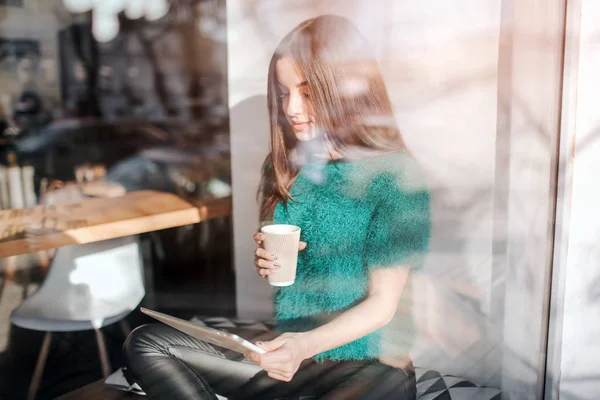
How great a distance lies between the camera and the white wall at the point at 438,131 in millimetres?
1077

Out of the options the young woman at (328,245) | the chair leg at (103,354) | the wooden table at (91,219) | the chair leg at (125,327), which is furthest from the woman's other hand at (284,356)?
the wooden table at (91,219)

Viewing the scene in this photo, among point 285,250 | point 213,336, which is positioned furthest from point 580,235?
point 213,336

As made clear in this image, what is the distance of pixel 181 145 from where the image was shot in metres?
1.77

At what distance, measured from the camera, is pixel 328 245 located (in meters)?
1.00

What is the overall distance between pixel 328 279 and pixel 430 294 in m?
0.39

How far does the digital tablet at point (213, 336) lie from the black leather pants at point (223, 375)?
2 cm

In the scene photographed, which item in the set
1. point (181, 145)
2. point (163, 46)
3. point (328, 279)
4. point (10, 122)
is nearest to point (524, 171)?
point (328, 279)

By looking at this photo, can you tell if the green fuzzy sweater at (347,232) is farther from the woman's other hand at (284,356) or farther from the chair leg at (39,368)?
the chair leg at (39,368)

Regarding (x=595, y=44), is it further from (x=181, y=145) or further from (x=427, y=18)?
(x=181, y=145)

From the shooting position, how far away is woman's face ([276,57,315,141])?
39.1 inches

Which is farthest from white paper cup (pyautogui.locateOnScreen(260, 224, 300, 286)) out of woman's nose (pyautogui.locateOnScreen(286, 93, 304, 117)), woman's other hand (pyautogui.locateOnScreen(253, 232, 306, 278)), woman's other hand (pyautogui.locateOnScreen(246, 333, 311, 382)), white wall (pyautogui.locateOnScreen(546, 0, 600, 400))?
white wall (pyautogui.locateOnScreen(546, 0, 600, 400))

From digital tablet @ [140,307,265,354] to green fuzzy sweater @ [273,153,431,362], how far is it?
0.14 metres

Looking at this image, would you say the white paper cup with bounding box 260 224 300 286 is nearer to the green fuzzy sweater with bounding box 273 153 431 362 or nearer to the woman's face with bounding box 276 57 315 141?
the green fuzzy sweater with bounding box 273 153 431 362

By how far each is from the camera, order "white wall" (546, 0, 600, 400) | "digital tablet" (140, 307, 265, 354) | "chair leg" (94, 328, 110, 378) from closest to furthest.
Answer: "digital tablet" (140, 307, 265, 354)
"white wall" (546, 0, 600, 400)
"chair leg" (94, 328, 110, 378)
